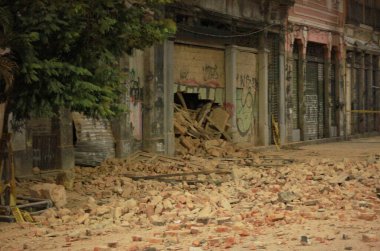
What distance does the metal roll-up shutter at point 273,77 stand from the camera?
2231 cm

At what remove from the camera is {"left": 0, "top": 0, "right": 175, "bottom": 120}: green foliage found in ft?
A: 23.7

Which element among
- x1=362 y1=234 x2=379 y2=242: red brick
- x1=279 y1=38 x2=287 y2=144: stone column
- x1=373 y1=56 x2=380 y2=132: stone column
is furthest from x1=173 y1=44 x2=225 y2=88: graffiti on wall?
x1=373 y1=56 x2=380 y2=132: stone column

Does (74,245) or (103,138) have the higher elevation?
(103,138)

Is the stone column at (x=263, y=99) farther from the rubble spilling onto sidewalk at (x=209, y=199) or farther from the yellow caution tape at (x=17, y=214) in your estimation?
the yellow caution tape at (x=17, y=214)

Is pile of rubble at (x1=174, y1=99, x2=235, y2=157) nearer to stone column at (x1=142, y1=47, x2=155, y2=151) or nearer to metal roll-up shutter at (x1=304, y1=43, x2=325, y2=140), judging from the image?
stone column at (x1=142, y1=47, x2=155, y2=151)

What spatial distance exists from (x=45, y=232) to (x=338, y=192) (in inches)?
196

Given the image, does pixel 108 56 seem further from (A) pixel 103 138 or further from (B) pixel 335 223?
(A) pixel 103 138

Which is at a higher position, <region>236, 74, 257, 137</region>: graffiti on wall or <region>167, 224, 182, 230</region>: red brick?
<region>236, 74, 257, 137</region>: graffiti on wall

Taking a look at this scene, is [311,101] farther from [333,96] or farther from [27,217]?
[27,217]

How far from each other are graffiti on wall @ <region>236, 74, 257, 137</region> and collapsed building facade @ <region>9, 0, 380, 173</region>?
39 millimetres

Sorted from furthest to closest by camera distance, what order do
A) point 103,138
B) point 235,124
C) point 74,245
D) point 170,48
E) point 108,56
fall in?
point 235,124
point 170,48
point 103,138
point 108,56
point 74,245

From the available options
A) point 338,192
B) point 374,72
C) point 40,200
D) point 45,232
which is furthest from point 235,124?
point 374,72

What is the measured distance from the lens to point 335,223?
756 centimetres

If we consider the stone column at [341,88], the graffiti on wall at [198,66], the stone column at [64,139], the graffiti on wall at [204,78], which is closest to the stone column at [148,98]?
the graffiti on wall at [198,66]
